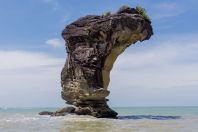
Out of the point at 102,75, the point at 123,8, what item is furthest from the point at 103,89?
the point at 123,8

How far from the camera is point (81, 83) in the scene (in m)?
36.3

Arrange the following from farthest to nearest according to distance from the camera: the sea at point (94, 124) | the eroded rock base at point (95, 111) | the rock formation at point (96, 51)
→ the rock formation at point (96, 51) → the eroded rock base at point (95, 111) → the sea at point (94, 124)

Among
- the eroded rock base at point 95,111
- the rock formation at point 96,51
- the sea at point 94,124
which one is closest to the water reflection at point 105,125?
the sea at point 94,124

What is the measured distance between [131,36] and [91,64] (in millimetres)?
3964

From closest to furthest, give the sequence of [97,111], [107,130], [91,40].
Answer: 1. [107,130]
2. [97,111]
3. [91,40]

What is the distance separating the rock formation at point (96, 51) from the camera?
3547 centimetres

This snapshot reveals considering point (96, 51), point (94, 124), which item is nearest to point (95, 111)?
point (96, 51)

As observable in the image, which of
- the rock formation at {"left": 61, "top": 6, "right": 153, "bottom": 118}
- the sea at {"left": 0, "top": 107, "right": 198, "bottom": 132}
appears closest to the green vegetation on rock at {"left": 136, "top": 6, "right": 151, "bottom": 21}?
the rock formation at {"left": 61, "top": 6, "right": 153, "bottom": 118}

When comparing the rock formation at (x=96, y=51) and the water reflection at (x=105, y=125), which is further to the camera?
the rock formation at (x=96, y=51)

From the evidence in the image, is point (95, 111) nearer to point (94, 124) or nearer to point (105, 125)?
point (94, 124)

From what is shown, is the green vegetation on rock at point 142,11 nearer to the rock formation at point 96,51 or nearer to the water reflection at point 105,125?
the rock formation at point 96,51

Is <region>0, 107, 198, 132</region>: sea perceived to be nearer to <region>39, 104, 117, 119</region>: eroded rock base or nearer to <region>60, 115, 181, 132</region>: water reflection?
<region>60, 115, 181, 132</region>: water reflection

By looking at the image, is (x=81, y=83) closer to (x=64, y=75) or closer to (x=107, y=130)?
(x=64, y=75)

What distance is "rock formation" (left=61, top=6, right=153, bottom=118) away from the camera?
116 feet
